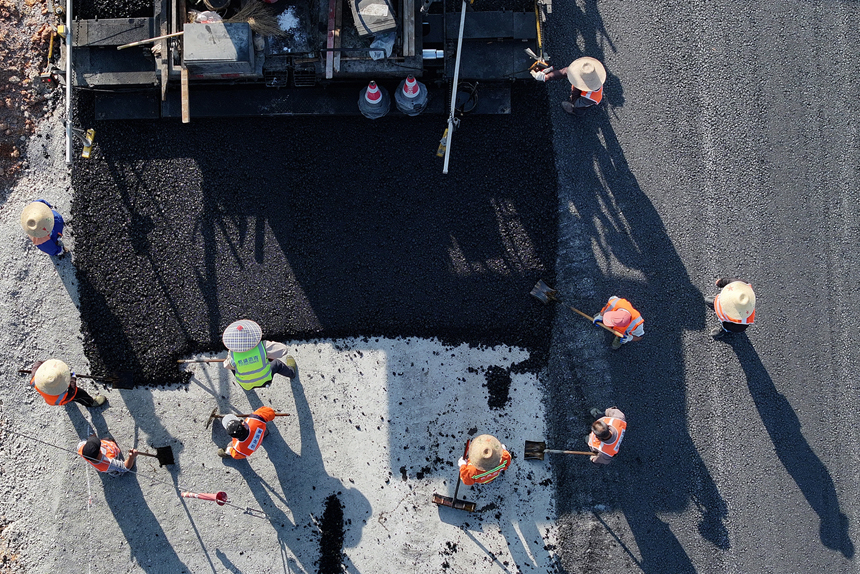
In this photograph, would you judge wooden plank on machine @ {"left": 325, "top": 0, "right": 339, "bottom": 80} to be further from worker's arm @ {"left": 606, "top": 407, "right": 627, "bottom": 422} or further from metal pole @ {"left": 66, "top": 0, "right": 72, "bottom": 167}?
worker's arm @ {"left": 606, "top": 407, "right": 627, "bottom": 422}

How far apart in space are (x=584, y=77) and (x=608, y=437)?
5.43 meters

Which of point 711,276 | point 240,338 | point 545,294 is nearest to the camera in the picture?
point 240,338

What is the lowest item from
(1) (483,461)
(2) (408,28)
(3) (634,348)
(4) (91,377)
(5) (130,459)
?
(5) (130,459)

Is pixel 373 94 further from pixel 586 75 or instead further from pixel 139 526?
pixel 139 526

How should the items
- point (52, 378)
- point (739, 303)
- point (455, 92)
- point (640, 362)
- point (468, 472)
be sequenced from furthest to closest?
point (640, 362) → point (455, 92) → point (739, 303) → point (468, 472) → point (52, 378)

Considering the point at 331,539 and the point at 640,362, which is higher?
the point at 640,362

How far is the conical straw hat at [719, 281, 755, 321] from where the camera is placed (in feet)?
29.3

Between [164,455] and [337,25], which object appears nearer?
[337,25]

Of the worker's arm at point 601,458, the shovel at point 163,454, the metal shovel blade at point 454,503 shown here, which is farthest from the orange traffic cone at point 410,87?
the shovel at point 163,454

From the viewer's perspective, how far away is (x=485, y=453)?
834cm

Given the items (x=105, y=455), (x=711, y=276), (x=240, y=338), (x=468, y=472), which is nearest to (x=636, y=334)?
(x=711, y=276)

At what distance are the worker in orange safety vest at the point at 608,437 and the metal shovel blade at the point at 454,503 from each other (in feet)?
6.69

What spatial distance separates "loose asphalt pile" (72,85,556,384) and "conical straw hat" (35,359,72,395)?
91cm

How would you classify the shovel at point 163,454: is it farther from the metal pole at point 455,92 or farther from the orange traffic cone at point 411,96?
the orange traffic cone at point 411,96
